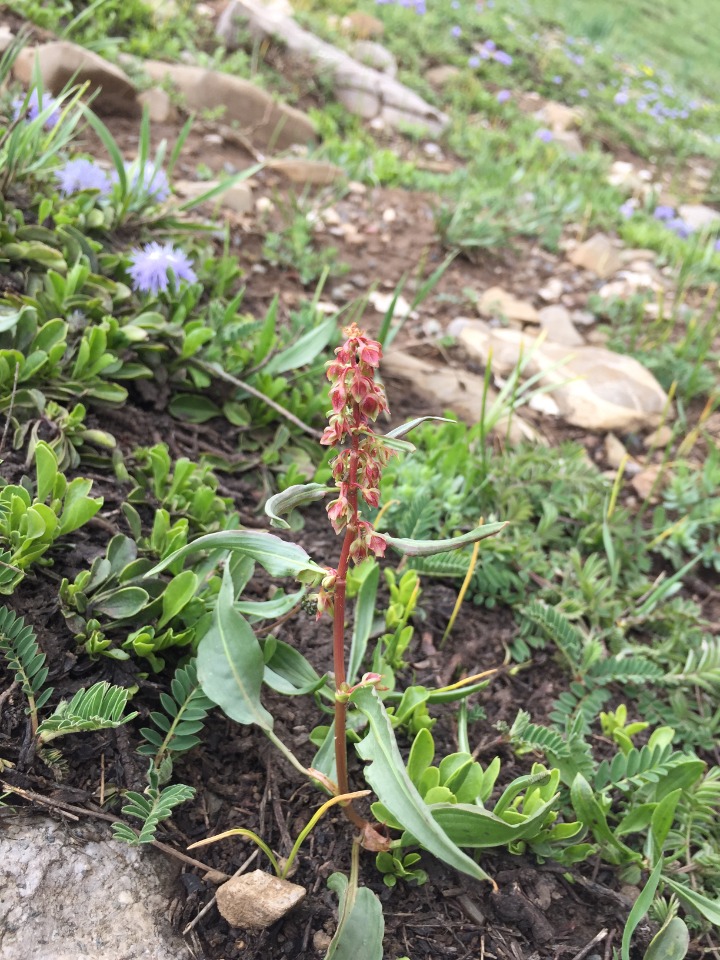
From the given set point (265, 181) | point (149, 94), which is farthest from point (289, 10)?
point (265, 181)

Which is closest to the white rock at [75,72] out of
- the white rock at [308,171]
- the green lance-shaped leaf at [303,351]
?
the white rock at [308,171]

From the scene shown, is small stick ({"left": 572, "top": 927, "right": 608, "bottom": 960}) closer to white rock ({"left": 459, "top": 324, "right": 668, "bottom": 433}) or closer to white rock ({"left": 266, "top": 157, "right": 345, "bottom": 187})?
white rock ({"left": 459, "top": 324, "right": 668, "bottom": 433})

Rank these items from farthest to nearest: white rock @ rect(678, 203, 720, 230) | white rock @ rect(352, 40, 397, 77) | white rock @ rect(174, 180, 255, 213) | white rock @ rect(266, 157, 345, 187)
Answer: white rock @ rect(352, 40, 397, 77) → white rock @ rect(678, 203, 720, 230) → white rock @ rect(266, 157, 345, 187) → white rock @ rect(174, 180, 255, 213)

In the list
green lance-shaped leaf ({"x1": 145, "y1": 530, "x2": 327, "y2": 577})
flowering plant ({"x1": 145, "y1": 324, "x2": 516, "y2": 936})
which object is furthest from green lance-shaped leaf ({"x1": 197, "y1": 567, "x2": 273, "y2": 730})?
green lance-shaped leaf ({"x1": 145, "y1": 530, "x2": 327, "y2": 577})

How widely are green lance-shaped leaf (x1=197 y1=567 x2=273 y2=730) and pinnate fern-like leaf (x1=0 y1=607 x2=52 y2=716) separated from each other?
11.7 inches

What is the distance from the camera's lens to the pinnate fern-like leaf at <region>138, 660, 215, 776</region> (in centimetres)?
151

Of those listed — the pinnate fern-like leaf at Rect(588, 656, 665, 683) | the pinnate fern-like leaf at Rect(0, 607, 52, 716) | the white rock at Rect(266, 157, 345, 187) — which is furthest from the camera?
the white rock at Rect(266, 157, 345, 187)

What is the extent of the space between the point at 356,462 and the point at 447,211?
3521 mm

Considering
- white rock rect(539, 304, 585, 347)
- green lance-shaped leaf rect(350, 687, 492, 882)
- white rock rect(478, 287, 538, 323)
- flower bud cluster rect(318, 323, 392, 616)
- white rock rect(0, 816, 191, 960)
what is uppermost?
flower bud cluster rect(318, 323, 392, 616)

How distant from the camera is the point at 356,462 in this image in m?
1.23

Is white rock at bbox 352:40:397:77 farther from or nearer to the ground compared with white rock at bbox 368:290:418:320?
farther from the ground

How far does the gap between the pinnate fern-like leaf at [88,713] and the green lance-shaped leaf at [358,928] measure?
0.52 meters

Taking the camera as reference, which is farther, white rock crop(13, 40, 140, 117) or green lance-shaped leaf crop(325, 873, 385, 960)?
white rock crop(13, 40, 140, 117)

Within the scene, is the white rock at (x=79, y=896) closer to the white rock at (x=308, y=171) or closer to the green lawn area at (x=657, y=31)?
the white rock at (x=308, y=171)
